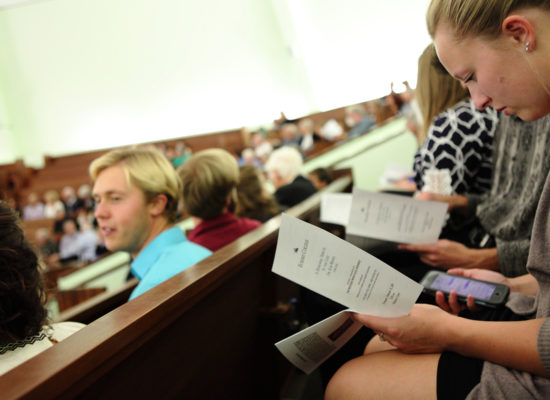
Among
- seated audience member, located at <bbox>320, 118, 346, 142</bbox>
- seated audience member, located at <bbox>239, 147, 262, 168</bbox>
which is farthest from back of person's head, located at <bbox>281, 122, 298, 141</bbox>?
seated audience member, located at <bbox>239, 147, 262, 168</bbox>

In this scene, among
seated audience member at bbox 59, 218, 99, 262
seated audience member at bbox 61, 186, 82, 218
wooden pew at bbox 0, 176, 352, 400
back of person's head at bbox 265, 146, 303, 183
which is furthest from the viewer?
seated audience member at bbox 61, 186, 82, 218

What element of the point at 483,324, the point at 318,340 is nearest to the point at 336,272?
the point at 318,340

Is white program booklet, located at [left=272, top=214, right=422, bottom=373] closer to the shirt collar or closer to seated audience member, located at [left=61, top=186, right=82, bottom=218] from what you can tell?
the shirt collar

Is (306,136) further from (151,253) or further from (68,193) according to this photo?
(151,253)

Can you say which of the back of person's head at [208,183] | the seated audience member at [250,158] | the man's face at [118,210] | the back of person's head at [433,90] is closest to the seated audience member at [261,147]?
the seated audience member at [250,158]

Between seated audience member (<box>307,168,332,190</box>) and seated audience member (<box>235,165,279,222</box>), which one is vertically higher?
seated audience member (<box>235,165,279,222</box>)

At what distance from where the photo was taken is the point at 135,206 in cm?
166

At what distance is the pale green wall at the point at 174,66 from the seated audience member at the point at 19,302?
9.75m

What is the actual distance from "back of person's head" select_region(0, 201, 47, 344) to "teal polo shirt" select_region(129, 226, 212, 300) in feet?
1.14

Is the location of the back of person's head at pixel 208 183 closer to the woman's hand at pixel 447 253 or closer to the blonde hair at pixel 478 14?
the woman's hand at pixel 447 253

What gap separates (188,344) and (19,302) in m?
0.36

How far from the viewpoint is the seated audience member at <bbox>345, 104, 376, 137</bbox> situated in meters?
8.20

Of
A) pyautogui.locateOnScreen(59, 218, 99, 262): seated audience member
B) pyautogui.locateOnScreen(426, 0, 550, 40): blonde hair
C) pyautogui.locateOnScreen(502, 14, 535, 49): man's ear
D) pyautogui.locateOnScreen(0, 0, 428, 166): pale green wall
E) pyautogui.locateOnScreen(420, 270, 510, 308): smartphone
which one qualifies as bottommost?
pyautogui.locateOnScreen(59, 218, 99, 262): seated audience member

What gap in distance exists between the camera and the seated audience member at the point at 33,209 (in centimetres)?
1011
